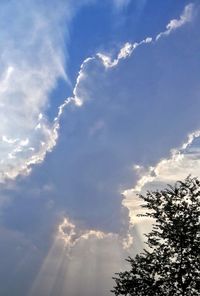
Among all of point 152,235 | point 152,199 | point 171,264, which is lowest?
point 171,264

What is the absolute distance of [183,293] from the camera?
105ft

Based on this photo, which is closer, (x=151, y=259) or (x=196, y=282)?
(x=196, y=282)

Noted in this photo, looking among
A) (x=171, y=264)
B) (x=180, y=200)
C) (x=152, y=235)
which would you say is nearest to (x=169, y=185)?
(x=180, y=200)

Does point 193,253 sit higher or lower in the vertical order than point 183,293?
higher

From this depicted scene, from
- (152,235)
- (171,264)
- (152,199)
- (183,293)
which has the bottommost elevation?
(183,293)

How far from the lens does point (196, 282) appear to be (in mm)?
31984

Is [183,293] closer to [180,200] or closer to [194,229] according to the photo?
[194,229]

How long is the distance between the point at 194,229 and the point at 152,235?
3.70m

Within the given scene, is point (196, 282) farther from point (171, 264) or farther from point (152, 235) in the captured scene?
point (152, 235)

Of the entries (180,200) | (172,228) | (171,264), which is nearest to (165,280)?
(171,264)

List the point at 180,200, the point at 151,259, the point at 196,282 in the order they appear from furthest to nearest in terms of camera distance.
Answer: the point at 180,200, the point at 151,259, the point at 196,282

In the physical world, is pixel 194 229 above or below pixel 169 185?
below

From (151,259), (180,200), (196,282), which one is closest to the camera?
(196,282)

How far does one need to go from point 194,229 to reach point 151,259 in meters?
4.09
